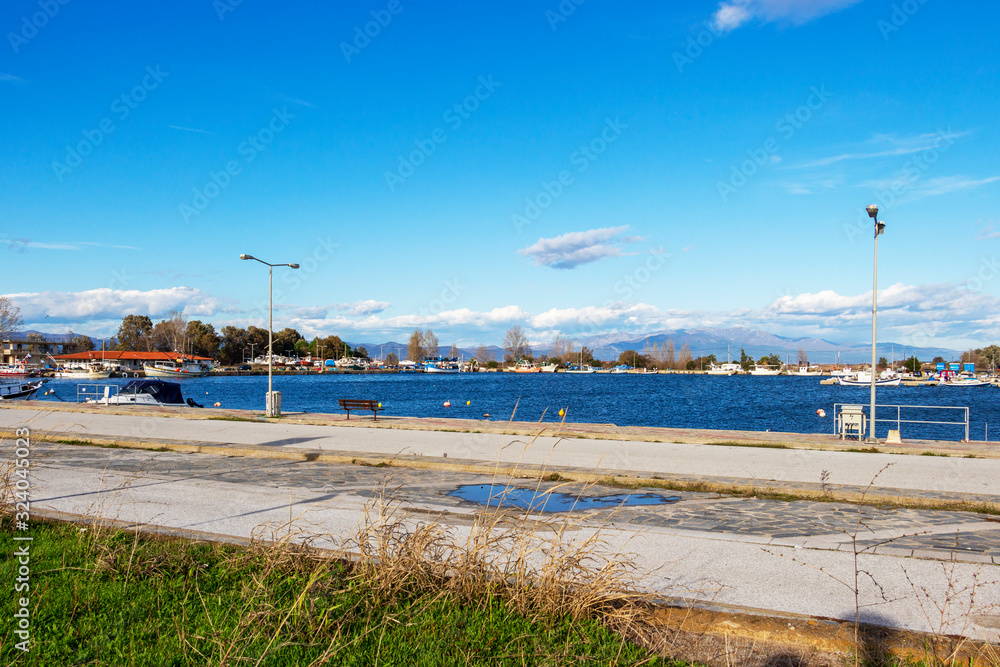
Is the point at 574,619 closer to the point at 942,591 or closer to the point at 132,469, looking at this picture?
the point at 942,591

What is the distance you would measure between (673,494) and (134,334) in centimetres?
18253

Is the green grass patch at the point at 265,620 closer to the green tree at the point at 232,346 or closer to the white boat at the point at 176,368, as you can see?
the white boat at the point at 176,368

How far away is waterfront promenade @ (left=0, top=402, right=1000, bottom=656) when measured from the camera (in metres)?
5.62

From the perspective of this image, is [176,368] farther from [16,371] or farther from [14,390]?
[14,390]

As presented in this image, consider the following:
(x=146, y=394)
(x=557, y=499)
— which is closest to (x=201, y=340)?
(x=146, y=394)

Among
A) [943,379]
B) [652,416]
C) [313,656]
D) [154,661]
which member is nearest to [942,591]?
[313,656]

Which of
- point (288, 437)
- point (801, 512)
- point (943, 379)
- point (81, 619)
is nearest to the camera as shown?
point (81, 619)

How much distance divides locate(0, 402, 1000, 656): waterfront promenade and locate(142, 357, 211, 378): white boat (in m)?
115

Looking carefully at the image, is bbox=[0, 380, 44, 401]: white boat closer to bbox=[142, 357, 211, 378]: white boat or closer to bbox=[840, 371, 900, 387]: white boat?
bbox=[142, 357, 211, 378]: white boat

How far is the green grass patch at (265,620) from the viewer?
12.8 feet

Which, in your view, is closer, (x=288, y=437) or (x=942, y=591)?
(x=942, y=591)

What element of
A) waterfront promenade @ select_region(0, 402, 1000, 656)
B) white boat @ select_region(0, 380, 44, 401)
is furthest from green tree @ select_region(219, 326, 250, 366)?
waterfront promenade @ select_region(0, 402, 1000, 656)

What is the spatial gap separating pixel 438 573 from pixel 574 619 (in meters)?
1.14

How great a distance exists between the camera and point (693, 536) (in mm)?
7480
